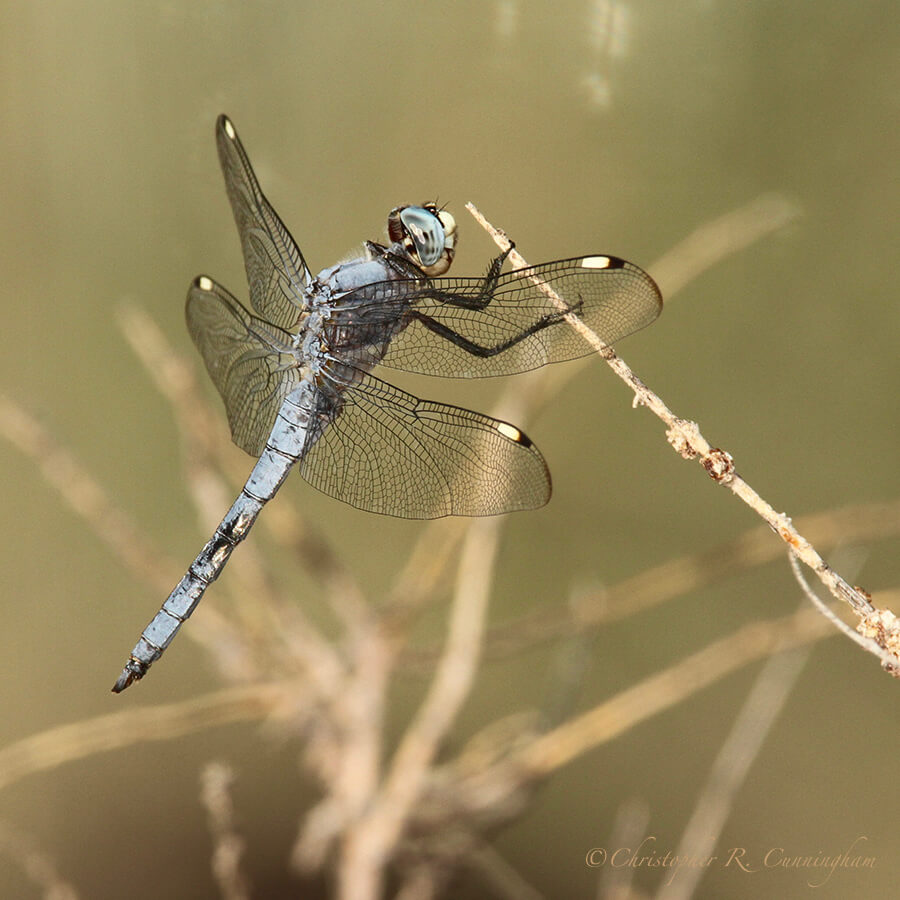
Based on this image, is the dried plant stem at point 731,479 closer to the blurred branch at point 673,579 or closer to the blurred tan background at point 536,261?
the blurred branch at point 673,579

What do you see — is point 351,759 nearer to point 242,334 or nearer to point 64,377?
point 242,334

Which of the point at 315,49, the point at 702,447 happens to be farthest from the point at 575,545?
the point at 702,447

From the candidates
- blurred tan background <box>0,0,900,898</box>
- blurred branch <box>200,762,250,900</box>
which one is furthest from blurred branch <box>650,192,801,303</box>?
blurred branch <box>200,762,250,900</box>

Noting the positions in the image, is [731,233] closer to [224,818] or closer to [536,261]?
[536,261]

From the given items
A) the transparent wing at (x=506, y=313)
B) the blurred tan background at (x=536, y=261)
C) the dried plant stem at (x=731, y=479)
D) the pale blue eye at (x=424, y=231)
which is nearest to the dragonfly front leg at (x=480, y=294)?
the transparent wing at (x=506, y=313)

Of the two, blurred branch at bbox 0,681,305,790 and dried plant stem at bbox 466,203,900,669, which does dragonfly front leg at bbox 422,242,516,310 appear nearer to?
dried plant stem at bbox 466,203,900,669
